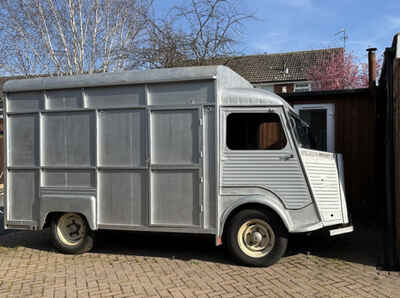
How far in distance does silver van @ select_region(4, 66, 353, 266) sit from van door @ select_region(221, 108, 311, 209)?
0.05 ft

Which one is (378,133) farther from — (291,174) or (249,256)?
(249,256)

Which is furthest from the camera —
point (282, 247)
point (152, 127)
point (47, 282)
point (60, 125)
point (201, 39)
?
point (201, 39)

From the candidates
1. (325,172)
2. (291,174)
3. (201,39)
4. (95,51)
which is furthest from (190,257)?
(95,51)

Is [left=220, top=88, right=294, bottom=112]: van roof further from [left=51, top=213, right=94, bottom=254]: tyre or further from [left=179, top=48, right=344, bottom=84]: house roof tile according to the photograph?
[left=179, top=48, right=344, bottom=84]: house roof tile

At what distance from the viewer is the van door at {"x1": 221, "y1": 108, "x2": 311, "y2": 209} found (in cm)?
532

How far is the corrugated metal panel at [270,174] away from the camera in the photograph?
17.4 ft

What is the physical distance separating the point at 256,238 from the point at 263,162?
113cm

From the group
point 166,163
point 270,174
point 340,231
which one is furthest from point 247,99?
point 340,231

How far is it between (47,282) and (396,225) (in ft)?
16.4

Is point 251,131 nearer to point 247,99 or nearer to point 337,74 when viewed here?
point 247,99

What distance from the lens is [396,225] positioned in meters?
5.37

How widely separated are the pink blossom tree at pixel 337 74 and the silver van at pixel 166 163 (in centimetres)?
2551

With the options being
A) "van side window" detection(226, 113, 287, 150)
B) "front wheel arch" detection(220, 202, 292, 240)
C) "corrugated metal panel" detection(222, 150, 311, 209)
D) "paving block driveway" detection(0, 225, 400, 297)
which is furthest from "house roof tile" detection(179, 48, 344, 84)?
"front wheel arch" detection(220, 202, 292, 240)

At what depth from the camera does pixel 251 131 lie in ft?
19.2
